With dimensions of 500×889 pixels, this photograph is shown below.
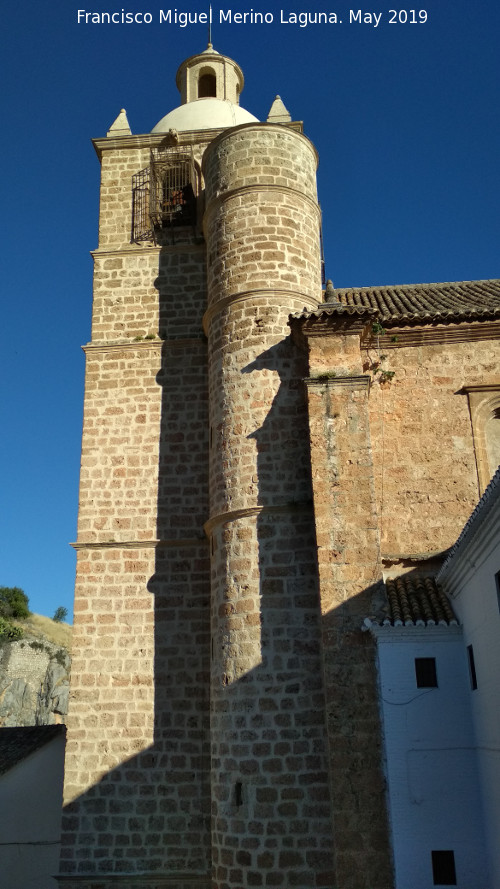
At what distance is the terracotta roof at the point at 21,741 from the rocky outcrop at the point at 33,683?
58.2 feet

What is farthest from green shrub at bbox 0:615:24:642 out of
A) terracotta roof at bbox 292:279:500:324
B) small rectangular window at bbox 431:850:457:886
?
small rectangular window at bbox 431:850:457:886

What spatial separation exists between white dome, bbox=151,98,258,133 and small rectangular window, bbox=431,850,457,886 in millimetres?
12699

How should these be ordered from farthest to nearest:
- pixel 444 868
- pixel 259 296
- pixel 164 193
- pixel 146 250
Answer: pixel 164 193 → pixel 146 250 → pixel 259 296 → pixel 444 868

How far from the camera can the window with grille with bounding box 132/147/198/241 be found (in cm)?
1376

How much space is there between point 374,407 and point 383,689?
13.7 ft

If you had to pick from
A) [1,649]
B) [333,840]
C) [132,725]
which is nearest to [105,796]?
Answer: [132,725]

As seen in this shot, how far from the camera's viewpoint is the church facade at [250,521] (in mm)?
8969

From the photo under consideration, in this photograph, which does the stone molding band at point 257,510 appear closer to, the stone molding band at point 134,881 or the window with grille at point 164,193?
the stone molding band at point 134,881

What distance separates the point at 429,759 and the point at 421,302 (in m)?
7.60

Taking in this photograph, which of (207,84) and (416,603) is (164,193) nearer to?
(207,84)

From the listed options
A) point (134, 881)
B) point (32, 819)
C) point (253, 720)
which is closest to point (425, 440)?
point (253, 720)

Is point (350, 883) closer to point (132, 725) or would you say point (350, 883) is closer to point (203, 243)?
point (132, 725)

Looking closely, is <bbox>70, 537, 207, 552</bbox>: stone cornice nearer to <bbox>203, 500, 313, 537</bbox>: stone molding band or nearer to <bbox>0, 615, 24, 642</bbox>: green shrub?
<bbox>203, 500, 313, 537</bbox>: stone molding band

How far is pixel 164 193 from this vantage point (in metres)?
14.0
